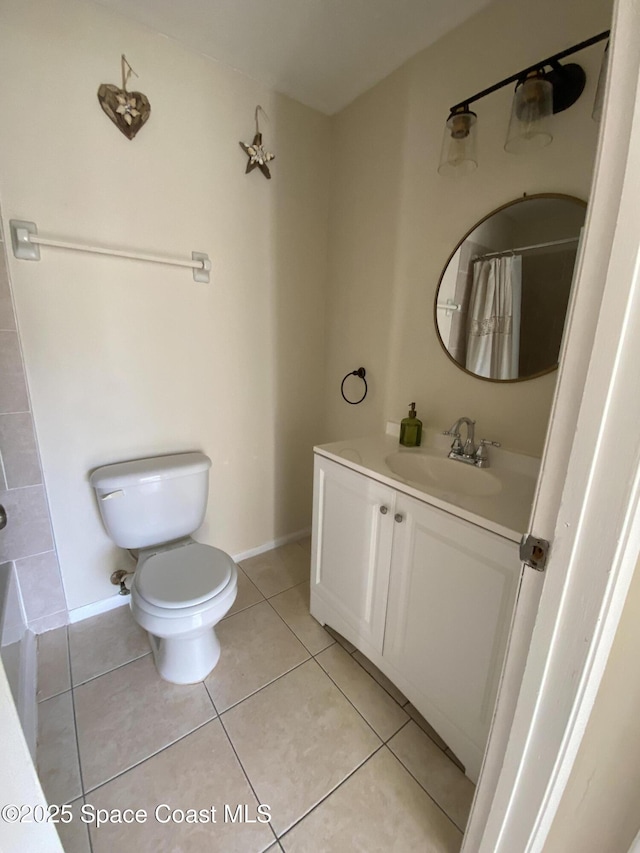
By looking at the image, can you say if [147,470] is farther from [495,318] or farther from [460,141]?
[460,141]

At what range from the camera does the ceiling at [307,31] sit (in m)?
1.25

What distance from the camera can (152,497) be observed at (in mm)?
1497

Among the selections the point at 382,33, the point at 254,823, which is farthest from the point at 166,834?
the point at 382,33

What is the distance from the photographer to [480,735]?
1015 mm

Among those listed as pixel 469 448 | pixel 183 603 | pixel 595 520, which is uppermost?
pixel 595 520

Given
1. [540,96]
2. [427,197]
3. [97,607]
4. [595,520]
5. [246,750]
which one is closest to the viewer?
[595,520]

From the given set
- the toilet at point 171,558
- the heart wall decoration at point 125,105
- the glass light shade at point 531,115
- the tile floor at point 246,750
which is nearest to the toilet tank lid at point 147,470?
Answer: the toilet at point 171,558

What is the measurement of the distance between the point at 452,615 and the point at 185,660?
3.25 feet

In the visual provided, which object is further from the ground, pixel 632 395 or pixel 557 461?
pixel 632 395

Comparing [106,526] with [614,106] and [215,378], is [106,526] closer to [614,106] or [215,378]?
[215,378]

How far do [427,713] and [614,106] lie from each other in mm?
1500

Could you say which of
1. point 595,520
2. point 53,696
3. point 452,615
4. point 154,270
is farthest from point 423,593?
point 154,270

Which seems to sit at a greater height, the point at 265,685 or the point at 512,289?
the point at 512,289

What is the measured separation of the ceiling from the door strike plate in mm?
1731
